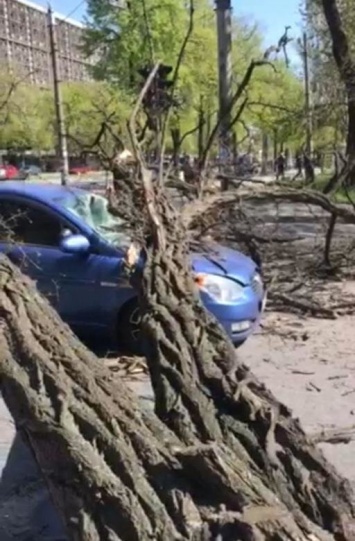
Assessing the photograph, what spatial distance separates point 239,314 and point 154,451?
4327 mm

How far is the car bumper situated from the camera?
22.7ft

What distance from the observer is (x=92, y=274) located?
7156mm

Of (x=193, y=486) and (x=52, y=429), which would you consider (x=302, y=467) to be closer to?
(x=193, y=486)

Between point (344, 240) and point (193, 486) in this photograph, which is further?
point (344, 240)

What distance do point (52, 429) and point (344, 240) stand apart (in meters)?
9.40

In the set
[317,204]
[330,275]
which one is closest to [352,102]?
[330,275]

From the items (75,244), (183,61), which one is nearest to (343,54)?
(183,61)

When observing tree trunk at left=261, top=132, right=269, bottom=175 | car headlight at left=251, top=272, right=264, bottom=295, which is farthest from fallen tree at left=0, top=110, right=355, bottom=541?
tree trunk at left=261, top=132, right=269, bottom=175

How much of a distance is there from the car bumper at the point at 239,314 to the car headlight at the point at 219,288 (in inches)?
2.3

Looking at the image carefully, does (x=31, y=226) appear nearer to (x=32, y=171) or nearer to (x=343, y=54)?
(x=32, y=171)

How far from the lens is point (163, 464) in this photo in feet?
8.96

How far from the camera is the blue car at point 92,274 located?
7062mm

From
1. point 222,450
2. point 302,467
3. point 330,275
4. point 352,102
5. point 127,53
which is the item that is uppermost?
point 127,53

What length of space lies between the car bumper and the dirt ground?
0.23 metres
